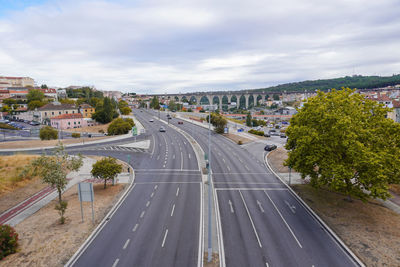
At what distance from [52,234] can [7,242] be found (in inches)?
113

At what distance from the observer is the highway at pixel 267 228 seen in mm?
15773

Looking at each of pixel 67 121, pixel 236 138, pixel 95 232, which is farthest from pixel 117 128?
pixel 95 232

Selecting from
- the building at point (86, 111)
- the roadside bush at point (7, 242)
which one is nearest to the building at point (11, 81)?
the building at point (86, 111)

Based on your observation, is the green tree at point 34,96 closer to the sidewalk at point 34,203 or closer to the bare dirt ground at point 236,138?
the bare dirt ground at point 236,138

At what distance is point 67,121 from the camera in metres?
92.1

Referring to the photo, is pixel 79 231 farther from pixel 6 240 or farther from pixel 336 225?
pixel 336 225

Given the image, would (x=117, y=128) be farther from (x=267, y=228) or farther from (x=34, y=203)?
(x=267, y=228)

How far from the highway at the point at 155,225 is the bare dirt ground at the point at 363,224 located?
11.7 metres

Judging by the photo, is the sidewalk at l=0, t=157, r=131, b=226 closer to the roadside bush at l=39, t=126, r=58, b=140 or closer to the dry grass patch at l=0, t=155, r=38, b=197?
the dry grass patch at l=0, t=155, r=38, b=197

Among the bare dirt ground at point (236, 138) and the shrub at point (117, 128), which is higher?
the shrub at point (117, 128)

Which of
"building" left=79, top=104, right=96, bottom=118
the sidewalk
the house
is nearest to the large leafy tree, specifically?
the sidewalk

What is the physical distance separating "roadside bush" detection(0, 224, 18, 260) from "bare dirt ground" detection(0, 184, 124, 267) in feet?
1.18

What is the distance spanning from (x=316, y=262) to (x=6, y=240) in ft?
69.7

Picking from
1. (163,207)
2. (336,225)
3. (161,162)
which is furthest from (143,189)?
(336,225)
